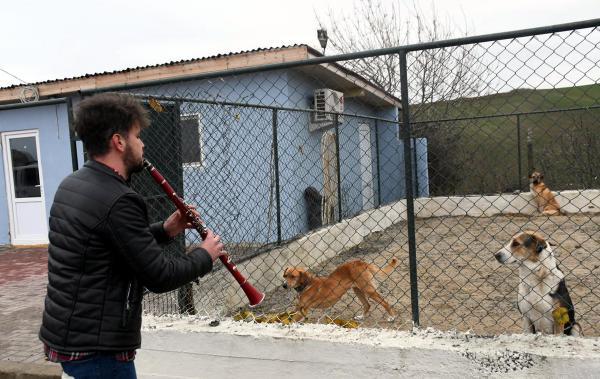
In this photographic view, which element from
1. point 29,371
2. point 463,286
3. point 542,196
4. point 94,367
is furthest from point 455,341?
point 542,196

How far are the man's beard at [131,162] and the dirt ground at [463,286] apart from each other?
1966mm

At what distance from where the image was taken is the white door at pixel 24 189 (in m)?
9.60

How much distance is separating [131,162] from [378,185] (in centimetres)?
819

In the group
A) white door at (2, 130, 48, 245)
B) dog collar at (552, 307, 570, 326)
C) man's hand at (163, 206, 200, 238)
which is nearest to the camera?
man's hand at (163, 206, 200, 238)

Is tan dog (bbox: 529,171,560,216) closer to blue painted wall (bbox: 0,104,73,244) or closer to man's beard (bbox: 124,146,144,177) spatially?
blue painted wall (bbox: 0,104,73,244)

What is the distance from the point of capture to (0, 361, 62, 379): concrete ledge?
350 cm

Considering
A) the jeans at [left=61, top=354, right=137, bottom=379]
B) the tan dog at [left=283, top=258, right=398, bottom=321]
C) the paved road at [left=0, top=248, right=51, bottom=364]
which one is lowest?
the paved road at [left=0, top=248, right=51, bottom=364]

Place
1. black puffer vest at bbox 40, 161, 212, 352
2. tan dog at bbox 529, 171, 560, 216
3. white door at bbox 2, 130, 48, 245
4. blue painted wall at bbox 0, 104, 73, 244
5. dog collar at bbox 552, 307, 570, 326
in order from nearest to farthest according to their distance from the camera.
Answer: black puffer vest at bbox 40, 161, 212, 352
dog collar at bbox 552, 307, 570, 326
blue painted wall at bbox 0, 104, 73, 244
white door at bbox 2, 130, 48, 245
tan dog at bbox 529, 171, 560, 216

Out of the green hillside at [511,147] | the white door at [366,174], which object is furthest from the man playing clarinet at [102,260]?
the green hillside at [511,147]

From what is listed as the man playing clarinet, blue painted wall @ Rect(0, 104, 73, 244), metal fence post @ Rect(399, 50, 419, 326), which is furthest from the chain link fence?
blue painted wall @ Rect(0, 104, 73, 244)

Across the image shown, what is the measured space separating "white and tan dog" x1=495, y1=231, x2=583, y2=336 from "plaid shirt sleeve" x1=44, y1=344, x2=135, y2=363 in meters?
2.63

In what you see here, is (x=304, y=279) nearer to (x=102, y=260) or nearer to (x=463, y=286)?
(x=463, y=286)

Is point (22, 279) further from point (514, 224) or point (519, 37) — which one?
point (514, 224)

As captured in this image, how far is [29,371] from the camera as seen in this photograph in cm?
355
